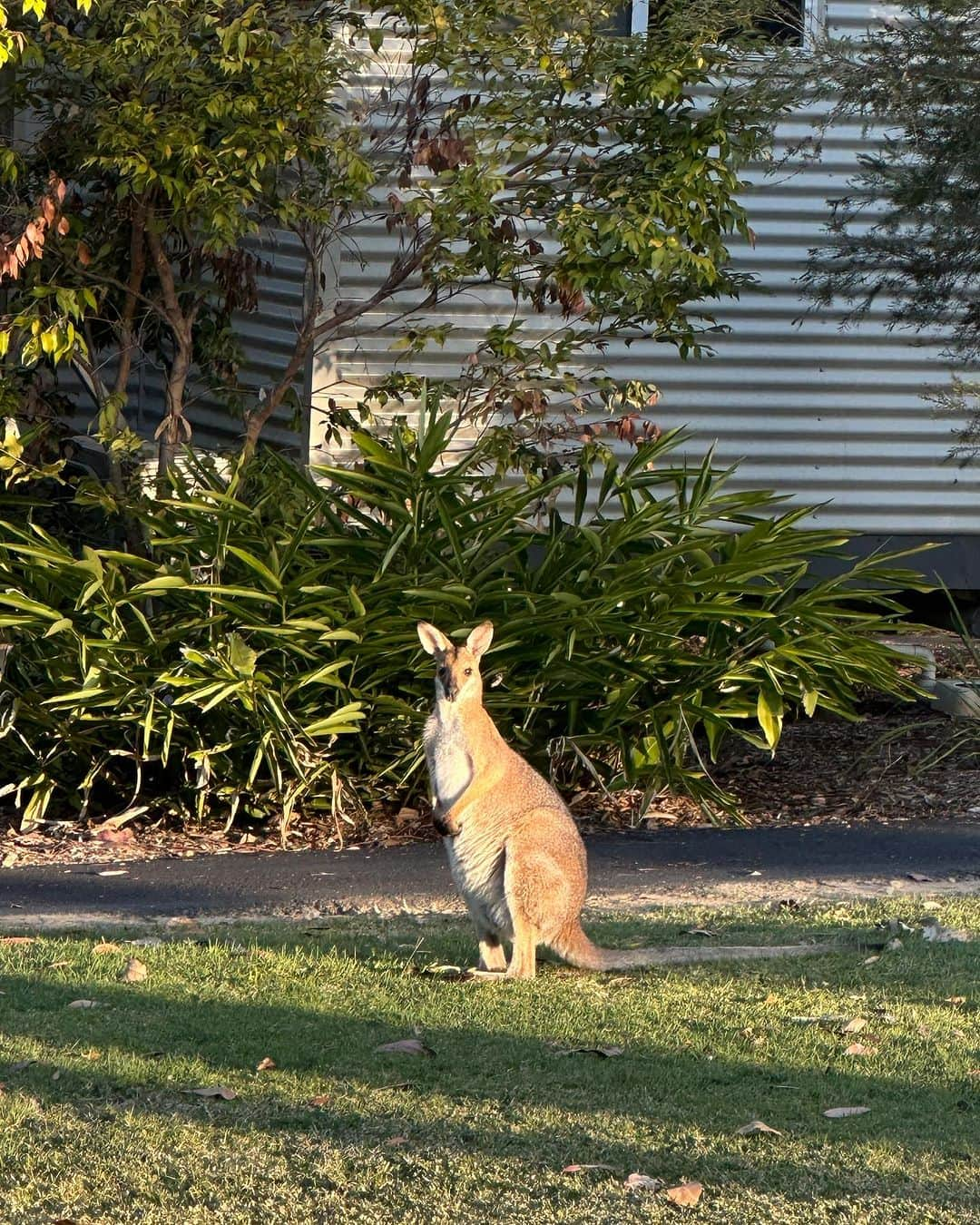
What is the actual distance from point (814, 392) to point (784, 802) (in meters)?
4.18

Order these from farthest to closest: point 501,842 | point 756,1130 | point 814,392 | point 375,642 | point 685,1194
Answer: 1. point 814,392
2. point 375,642
3. point 501,842
4. point 756,1130
5. point 685,1194

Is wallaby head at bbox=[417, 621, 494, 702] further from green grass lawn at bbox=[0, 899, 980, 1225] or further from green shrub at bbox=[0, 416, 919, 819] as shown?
green shrub at bbox=[0, 416, 919, 819]

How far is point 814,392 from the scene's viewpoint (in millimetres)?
12789

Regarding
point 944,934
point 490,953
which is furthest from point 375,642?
point 944,934

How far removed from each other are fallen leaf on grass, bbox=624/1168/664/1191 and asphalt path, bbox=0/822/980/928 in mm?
3136

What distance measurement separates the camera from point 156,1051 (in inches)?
211

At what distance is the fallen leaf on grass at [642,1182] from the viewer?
430 centimetres

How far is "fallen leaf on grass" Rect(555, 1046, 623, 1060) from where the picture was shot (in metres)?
5.31

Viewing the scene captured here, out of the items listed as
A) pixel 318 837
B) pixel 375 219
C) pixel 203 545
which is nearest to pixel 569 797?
pixel 318 837

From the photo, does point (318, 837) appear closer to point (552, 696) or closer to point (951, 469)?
point (552, 696)

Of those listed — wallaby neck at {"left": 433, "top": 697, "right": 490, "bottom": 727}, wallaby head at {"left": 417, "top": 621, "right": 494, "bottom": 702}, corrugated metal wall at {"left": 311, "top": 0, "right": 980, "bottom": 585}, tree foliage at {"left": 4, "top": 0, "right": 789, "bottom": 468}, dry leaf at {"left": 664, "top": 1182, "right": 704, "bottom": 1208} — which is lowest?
dry leaf at {"left": 664, "top": 1182, "right": 704, "bottom": 1208}

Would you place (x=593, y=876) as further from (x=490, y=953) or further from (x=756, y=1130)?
(x=756, y=1130)

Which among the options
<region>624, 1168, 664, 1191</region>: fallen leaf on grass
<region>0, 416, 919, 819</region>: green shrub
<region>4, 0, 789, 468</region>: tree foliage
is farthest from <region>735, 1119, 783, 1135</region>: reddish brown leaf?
<region>4, 0, 789, 468</region>: tree foliage

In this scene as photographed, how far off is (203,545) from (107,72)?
2.56 metres
